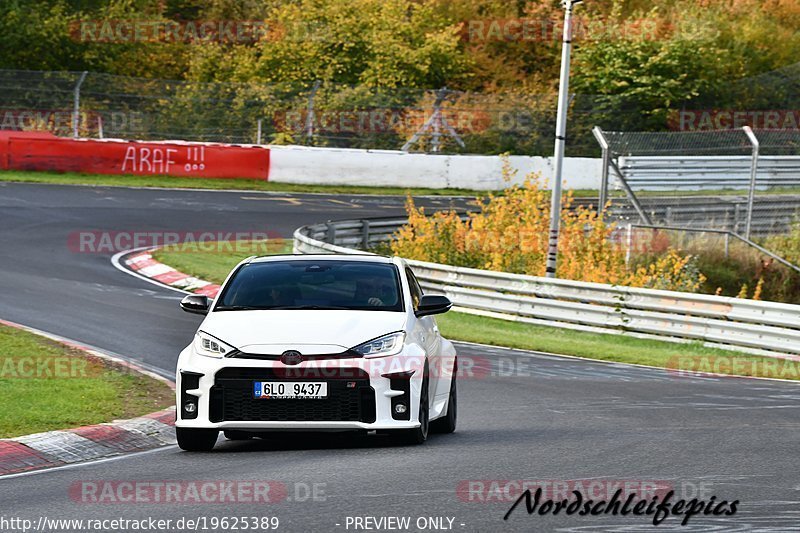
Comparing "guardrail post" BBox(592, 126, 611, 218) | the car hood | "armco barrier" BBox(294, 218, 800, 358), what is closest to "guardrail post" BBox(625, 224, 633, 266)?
"guardrail post" BBox(592, 126, 611, 218)

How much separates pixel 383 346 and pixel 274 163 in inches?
1248

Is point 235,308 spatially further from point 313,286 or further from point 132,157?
point 132,157

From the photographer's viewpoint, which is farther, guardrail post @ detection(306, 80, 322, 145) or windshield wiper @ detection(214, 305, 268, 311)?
guardrail post @ detection(306, 80, 322, 145)

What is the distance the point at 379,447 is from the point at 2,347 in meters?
6.64

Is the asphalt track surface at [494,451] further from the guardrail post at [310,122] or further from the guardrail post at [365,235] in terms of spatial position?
the guardrail post at [310,122]

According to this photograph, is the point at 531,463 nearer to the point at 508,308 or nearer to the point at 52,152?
the point at 508,308

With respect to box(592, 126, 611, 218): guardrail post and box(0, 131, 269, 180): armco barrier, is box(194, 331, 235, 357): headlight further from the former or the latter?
box(0, 131, 269, 180): armco barrier

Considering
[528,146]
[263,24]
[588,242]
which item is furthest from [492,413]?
[263,24]

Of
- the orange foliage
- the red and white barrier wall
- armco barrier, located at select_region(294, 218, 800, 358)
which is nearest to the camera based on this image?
armco barrier, located at select_region(294, 218, 800, 358)

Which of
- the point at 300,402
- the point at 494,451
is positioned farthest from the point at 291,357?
the point at 494,451

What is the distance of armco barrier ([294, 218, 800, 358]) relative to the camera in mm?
18953

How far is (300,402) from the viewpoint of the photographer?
9289 mm

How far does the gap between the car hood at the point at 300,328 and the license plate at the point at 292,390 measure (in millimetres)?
224

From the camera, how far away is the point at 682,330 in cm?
1997
